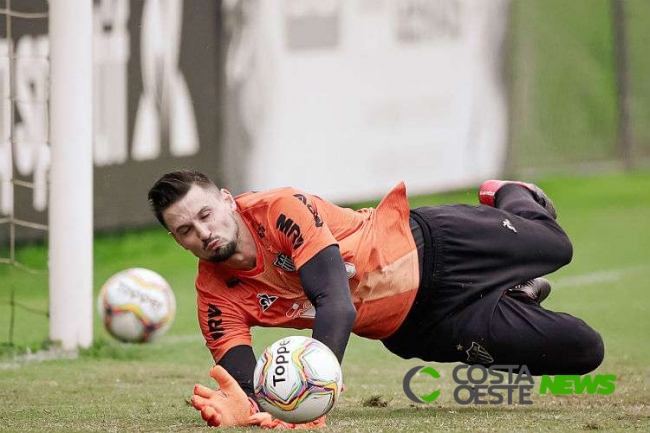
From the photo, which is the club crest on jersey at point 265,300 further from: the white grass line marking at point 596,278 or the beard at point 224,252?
the white grass line marking at point 596,278

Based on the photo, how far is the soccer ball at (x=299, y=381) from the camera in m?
4.71

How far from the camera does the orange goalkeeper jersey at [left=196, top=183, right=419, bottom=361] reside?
17.3ft

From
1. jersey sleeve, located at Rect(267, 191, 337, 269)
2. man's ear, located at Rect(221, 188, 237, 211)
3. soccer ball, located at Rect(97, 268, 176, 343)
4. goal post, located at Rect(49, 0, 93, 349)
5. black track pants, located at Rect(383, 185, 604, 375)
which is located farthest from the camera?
soccer ball, located at Rect(97, 268, 176, 343)

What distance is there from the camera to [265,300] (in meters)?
5.39

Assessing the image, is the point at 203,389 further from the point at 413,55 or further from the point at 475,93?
the point at 475,93

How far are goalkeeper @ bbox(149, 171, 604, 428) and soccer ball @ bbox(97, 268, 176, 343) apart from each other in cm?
257

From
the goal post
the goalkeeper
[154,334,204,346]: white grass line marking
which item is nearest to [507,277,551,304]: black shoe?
the goalkeeper

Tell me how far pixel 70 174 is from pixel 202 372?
1423 millimetres

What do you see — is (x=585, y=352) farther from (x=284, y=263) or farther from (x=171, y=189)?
(x=171, y=189)

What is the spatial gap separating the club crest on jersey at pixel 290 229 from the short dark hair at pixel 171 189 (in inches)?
13.0

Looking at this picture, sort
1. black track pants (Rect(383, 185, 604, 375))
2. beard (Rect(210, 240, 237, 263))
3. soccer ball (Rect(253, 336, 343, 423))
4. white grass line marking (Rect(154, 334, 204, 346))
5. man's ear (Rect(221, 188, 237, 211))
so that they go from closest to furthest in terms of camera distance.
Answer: soccer ball (Rect(253, 336, 343, 423))
beard (Rect(210, 240, 237, 263))
man's ear (Rect(221, 188, 237, 211))
black track pants (Rect(383, 185, 604, 375))
white grass line marking (Rect(154, 334, 204, 346))

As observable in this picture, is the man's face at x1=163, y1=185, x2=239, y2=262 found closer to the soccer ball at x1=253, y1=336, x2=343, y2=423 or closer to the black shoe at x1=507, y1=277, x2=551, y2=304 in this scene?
the soccer ball at x1=253, y1=336, x2=343, y2=423

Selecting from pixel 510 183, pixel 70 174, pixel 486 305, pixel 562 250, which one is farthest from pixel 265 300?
pixel 70 174

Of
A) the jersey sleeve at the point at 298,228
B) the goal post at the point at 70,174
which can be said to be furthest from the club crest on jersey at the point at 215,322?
the goal post at the point at 70,174
